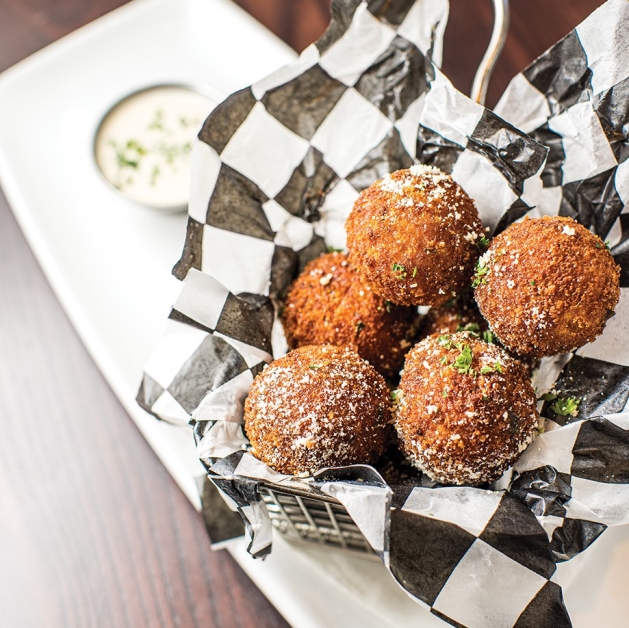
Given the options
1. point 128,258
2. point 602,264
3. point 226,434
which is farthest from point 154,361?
point 602,264

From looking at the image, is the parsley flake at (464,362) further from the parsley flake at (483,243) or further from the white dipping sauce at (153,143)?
the white dipping sauce at (153,143)

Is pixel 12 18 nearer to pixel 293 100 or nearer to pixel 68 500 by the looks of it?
pixel 293 100

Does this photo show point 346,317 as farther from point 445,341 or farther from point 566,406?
point 566,406

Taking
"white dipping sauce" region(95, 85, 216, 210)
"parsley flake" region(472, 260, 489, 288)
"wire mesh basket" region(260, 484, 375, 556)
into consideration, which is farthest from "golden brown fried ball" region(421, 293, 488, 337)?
"white dipping sauce" region(95, 85, 216, 210)

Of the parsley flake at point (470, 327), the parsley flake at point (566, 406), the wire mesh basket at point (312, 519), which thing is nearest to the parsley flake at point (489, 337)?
the parsley flake at point (470, 327)

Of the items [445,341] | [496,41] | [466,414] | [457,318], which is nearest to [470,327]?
[457,318]
